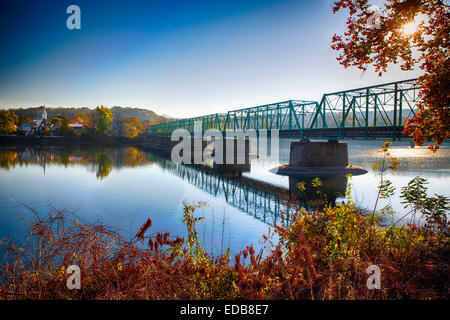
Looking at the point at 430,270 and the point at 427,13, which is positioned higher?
the point at 427,13

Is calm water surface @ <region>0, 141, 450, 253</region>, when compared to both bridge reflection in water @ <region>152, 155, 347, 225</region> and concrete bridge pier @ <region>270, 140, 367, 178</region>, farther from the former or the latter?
concrete bridge pier @ <region>270, 140, 367, 178</region>

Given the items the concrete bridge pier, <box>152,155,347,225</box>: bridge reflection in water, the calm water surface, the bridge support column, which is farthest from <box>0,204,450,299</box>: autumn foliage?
the bridge support column

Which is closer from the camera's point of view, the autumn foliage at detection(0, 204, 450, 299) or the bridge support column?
the autumn foliage at detection(0, 204, 450, 299)

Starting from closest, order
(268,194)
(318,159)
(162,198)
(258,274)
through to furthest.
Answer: (258,274) < (162,198) < (268,194) < (318,159)

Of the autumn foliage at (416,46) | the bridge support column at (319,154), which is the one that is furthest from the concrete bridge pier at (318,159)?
the autumn foliage at (416,46)

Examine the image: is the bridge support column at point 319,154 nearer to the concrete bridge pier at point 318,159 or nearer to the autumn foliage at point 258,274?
the concrete bridge pier at point 318,159

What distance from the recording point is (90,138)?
12281cm

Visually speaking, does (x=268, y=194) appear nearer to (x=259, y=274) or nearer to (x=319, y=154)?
(x=319, y=154)

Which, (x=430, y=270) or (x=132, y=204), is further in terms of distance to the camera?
(x=132, y=204)

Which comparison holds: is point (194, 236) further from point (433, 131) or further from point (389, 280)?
point (433, 131)

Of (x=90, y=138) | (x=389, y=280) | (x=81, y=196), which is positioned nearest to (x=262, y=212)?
(x=389, y=280)

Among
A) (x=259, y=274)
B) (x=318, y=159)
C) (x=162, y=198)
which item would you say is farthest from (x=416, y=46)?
(x=318, y=159)

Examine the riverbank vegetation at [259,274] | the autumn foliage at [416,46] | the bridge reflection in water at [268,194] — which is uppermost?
the autumn foliage at [416,46]

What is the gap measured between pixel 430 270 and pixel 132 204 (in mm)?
22494
